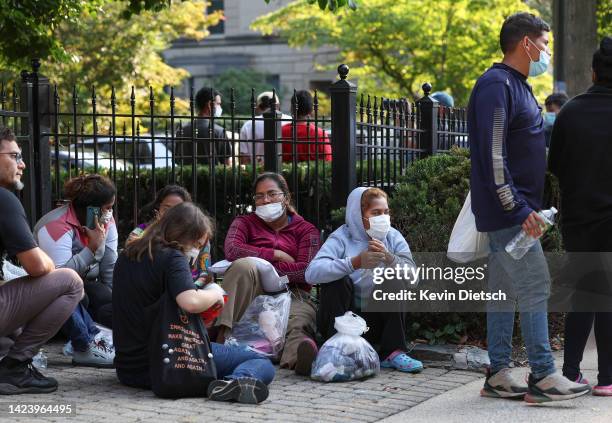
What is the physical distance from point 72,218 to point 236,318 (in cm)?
125

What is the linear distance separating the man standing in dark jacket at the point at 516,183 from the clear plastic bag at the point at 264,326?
5.42 ft

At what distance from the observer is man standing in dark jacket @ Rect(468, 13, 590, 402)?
19.4 ft

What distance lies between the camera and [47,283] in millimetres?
6328

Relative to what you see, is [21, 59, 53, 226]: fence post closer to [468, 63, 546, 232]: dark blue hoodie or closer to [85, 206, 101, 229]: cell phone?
[85, 206, 101, 229]: cell phone

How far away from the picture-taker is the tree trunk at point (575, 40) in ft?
50.4

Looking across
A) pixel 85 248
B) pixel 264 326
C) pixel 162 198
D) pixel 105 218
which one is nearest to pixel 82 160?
pixel 162 198

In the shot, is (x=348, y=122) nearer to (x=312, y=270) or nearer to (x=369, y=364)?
(x=312, y=270)

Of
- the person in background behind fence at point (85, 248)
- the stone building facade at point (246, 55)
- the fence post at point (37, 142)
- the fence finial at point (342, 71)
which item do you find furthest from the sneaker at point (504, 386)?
the stone building facade at point (246, 55)

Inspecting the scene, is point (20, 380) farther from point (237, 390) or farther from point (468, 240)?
point (468, 240)

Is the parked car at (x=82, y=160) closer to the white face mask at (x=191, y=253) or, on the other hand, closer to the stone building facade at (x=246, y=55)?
the white face mask at (x=191, y=253)

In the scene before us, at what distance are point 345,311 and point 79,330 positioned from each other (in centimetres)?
169

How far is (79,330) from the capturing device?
23.3ft

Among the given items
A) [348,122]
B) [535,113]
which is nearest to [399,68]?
[348,122]

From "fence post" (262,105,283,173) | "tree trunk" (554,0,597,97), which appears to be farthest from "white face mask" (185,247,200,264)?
"tree trunk" (554,0,597,97)
